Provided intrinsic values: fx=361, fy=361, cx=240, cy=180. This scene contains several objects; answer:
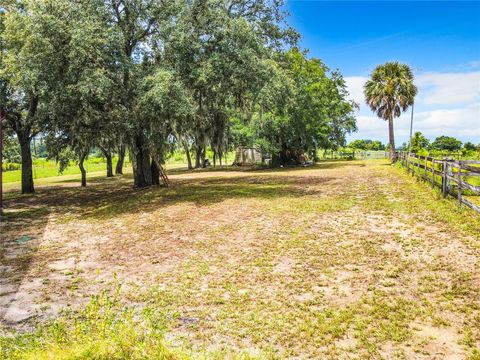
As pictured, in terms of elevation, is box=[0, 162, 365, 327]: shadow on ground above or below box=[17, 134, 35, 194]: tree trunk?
below

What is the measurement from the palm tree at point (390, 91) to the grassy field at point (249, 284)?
2700 cm

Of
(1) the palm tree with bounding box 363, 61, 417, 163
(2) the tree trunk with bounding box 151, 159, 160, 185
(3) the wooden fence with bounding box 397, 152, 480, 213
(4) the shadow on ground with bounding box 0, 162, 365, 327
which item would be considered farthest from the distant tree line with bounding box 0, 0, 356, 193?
(1) the palm tree with bounding box 363, 61, 417, 163

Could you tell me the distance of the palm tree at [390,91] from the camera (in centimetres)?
3581

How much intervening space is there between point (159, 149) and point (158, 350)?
50.6ft

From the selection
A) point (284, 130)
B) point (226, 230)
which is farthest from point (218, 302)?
point (284, 130)

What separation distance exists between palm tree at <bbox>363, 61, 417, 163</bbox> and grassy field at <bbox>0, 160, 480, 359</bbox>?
27.0 meters

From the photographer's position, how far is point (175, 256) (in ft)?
24.8

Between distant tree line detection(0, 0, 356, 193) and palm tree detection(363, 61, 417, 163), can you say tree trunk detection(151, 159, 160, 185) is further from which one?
palm tree detection(363, 61, 417, 163)

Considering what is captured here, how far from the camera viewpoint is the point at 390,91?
117 ft

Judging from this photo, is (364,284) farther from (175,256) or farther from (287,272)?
(175,256)

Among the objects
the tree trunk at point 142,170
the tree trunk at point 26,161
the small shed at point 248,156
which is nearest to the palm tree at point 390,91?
the small shed at point 248,156

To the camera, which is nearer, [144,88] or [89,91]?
[89,91]

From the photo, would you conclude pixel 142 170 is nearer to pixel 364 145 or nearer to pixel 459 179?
pixel 459 179

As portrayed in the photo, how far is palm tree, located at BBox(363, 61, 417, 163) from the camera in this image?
35812mm
